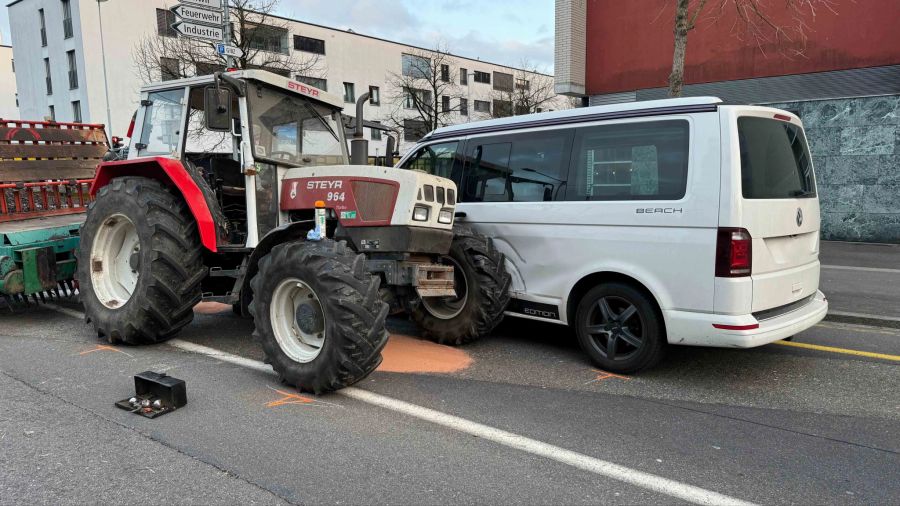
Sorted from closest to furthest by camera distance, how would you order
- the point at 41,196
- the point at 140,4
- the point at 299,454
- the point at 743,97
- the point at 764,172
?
the point at 299,454
the point at 764,172
the point at 41,196
the point at 743,97
the point at 140,4

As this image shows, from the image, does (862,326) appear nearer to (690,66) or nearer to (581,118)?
(581,118)

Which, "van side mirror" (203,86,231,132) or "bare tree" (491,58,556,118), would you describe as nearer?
"van side mirror" (203,86,231,132)

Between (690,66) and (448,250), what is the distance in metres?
13.1

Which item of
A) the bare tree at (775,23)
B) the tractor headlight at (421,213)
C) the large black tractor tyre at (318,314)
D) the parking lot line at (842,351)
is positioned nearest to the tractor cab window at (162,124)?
the large black tractor tyre at (318,314)

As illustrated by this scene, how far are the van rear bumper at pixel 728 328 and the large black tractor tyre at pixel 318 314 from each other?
2.33 meters

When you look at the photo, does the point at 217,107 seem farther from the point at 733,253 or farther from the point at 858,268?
A: the point at 858,268

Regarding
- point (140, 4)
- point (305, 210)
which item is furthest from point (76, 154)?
point (140, 4)

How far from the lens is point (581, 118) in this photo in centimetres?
545

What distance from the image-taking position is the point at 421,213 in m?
4.98

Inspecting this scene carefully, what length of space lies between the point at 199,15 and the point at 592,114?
243 inches

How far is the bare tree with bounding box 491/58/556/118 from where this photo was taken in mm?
41750

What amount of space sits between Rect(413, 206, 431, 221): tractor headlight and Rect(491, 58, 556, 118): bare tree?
28.1 meters

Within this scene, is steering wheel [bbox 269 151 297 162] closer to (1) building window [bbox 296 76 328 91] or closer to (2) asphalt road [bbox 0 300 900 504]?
(2) asphalt road [bbox 0 300 900 504]

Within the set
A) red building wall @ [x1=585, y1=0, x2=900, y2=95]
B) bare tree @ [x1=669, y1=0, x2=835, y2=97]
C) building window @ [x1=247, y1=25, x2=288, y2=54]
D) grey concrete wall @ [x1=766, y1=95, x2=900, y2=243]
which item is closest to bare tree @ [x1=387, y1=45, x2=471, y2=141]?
building window @ [x1=247, y1=25, x2=288, y2=54]
